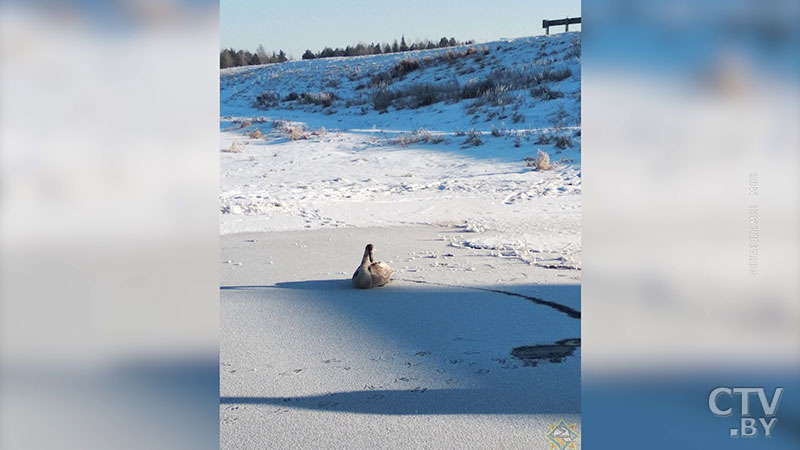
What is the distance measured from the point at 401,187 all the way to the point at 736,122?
205 inches

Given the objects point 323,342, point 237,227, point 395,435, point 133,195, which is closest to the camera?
point 133,195

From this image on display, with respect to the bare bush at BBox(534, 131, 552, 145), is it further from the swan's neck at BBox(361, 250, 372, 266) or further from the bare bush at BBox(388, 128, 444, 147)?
the swan's neck at BBox(361, 250, 372, 266)

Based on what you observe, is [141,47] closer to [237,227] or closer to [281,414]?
[281,414]

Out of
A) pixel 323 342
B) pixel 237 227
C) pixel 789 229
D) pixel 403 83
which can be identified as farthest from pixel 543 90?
pixel 789 229

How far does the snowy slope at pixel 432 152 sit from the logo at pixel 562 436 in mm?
1747

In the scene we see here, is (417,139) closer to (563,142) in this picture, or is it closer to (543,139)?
(543,139)

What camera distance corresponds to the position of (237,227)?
14.0 ft

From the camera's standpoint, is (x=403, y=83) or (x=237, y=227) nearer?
(x=237, y=227)

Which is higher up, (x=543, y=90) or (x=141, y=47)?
(x=543, y=90)

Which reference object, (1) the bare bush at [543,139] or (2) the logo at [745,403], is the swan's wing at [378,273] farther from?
(1) the bare bush at [543,139]

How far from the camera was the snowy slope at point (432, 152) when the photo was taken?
4531 millimetres

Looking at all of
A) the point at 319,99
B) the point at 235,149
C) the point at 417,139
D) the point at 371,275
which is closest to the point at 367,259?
the point at 371,275

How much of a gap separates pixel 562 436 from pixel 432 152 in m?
6.02

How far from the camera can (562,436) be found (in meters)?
1.38
